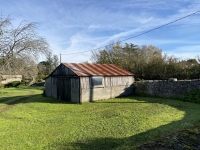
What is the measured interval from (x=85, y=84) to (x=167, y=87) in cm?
768

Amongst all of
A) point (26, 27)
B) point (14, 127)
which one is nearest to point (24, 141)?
point (14, 127)

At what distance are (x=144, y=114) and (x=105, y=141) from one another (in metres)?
4.24

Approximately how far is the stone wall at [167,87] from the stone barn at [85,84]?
5.23ft

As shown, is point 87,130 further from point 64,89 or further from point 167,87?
point 167,87

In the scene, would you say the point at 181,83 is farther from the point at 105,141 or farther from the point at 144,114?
the point at 105,141

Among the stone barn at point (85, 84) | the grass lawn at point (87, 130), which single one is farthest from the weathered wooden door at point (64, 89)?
the grass lawn at point (87, 130)

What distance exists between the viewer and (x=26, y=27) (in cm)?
2242

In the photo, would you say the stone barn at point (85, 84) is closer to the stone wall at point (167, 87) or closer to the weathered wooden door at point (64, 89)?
the weathered wooden door at point (64, 89)

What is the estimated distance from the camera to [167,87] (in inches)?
622

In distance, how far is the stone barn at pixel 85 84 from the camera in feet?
48.7

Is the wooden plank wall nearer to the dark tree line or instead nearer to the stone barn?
the stone barn

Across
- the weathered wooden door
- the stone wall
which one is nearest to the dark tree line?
the stone wall

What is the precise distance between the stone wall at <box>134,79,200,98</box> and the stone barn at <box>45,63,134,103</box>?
5.23 feet

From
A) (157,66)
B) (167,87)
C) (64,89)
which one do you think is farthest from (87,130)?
(157,66)
